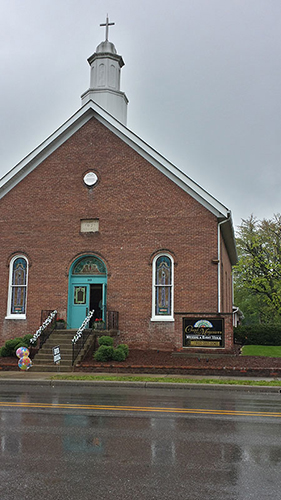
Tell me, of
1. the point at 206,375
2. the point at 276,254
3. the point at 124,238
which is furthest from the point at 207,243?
the point at 276,254

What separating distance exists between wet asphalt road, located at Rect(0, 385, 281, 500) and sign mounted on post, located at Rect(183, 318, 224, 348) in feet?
22.5

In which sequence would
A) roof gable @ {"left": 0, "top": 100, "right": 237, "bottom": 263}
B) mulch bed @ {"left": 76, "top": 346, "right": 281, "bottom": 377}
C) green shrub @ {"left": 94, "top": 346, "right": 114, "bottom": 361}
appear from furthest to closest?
roof gable @ {"left": 0, "top": 100, "right": 237, "bottom": 263} < green shrub @ {"left": 94, "top": 346, "right": 114, "bottom": 361} < mulch bed @ {"left": 76, "top": 346, "right": 281, "bottom": 377}

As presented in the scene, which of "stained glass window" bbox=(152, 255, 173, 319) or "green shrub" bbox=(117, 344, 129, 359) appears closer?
"green shrub" bbox=(117, 344, 129, 359)

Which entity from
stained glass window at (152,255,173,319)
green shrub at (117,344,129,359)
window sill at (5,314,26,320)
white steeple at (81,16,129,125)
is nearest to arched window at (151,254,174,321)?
stained glass window at (152,255,173,319)

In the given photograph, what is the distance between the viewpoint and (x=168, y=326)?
63.7 ft

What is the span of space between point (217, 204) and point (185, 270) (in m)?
2.97

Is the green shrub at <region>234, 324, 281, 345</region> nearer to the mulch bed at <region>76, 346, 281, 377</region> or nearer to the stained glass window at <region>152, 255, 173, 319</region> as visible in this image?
the stained glass window at <region>152, 255, 173, 319</region>

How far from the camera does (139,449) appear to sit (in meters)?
6.61

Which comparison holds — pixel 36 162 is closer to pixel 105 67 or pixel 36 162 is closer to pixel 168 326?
pixel 105 67

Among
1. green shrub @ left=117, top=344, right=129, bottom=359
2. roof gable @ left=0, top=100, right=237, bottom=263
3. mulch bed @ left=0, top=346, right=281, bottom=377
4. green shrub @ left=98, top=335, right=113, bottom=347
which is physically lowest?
mulch bed @ left=0, top=346, right=281, bottom=377

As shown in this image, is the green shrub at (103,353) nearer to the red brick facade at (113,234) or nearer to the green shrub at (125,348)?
the green shrub at (125,348)

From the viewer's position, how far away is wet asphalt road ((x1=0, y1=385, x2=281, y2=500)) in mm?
5070

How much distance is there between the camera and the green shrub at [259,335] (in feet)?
90.7

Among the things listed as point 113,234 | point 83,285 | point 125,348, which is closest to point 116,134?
point 113,234
